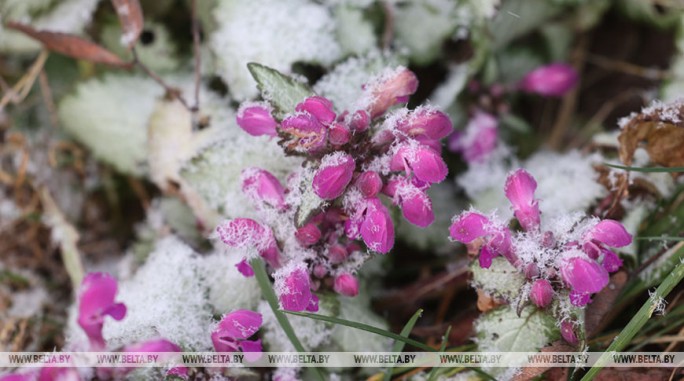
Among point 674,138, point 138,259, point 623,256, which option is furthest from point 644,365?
point 138,259

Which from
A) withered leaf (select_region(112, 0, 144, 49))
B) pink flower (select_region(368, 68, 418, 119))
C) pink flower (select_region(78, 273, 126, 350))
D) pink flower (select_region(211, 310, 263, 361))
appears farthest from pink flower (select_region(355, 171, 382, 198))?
withered leaf (select_region(112, 0, 144, 49))

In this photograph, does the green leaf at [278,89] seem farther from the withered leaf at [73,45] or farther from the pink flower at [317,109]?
the withered leaf at [73,45]

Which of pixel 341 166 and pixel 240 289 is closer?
pixel 341 166

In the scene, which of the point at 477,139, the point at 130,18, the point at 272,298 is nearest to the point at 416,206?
the point at 272,298

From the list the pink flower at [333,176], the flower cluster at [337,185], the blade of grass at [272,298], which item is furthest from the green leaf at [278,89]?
the blade of grass at [272,298]

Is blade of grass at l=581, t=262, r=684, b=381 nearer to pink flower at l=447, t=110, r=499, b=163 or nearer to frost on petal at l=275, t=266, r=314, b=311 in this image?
frost on petal at l=275, t=266, r=314, b=311

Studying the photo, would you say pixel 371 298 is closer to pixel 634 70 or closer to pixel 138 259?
pixel 138 259
